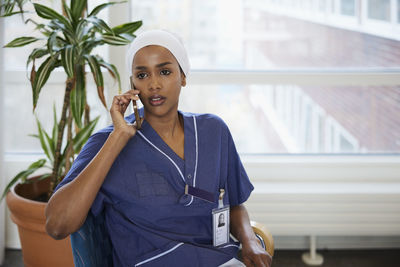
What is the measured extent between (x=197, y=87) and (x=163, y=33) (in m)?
1.45

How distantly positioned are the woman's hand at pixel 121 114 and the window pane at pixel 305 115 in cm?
148

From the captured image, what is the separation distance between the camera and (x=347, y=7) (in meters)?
2.93

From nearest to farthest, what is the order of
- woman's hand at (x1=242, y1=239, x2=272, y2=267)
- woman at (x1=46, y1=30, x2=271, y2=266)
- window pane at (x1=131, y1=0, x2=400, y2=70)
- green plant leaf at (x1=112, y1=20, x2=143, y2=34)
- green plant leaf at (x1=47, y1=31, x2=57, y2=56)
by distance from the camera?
woman at (x1=46, y1=30, x2=271, y2=266) → woman's hand at (x1=242, y1=239, x2=272, y2=267) → green plant leaf at (x1=47, y1=31, x2=57, y2=56) → green plant leaf at (x1=112, y1=20, x2=143, y2=34) → window pane at (x1=131, y1=0, x2=400, y2=70)

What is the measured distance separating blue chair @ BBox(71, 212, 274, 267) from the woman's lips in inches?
16.9

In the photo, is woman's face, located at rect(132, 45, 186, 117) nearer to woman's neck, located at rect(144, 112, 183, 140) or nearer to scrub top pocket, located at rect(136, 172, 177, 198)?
woman's neck, located at rect(144, 112, 183, 140)

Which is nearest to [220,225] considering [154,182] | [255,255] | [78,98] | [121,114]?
[255,255]

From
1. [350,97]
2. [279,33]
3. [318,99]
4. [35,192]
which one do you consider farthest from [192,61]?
[35,192]

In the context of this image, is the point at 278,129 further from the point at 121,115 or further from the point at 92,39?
the point at 121,115

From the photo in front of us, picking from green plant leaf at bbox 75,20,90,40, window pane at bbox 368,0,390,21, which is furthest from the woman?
window pane at bbox 368,0,390,21

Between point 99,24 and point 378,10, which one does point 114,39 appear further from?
point 378,10

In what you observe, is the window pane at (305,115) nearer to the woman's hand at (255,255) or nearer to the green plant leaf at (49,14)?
the green plant leaf at (49,14)

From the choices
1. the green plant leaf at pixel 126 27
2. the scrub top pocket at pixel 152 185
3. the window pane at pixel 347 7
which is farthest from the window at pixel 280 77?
the scrub top pocket at pixel 152 185

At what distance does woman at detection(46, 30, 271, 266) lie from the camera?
1373 mm

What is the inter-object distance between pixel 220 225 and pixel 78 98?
1.00 metres
